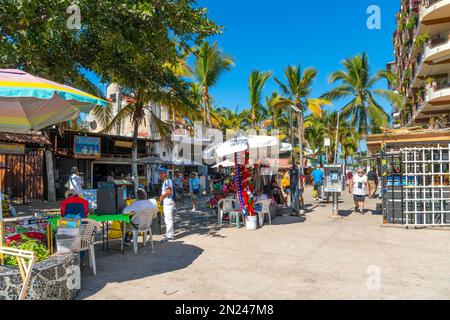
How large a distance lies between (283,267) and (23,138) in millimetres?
15883

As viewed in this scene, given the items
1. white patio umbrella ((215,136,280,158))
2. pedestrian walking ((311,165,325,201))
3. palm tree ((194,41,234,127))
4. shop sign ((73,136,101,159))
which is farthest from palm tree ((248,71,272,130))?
white patio umbrella ((215,136,280,158))

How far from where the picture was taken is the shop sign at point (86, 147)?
2067 cm

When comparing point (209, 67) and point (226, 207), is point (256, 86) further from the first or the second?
point (226, 207)

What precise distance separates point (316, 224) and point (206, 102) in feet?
50.9

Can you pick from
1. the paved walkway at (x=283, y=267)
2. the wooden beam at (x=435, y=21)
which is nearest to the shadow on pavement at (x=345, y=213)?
the paved walkway at (x=283, y=267)

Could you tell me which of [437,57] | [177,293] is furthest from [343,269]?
[437,57]

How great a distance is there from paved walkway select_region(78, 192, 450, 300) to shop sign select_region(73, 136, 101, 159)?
13.2 metres

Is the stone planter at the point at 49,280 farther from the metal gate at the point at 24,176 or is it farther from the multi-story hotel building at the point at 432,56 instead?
the multi-story hotel building at the point at 432,56

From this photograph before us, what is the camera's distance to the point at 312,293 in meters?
4.79

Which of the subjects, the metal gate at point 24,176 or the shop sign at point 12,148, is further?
the metal gate at point 24,176

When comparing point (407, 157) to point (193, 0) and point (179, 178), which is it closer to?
point (193, 0)

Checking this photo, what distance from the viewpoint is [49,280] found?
4.32 meters

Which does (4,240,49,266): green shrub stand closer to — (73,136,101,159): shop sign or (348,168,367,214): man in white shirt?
(348,168,367,214): man in white shirt

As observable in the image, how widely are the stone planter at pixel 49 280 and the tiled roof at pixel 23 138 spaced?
14.0 m
